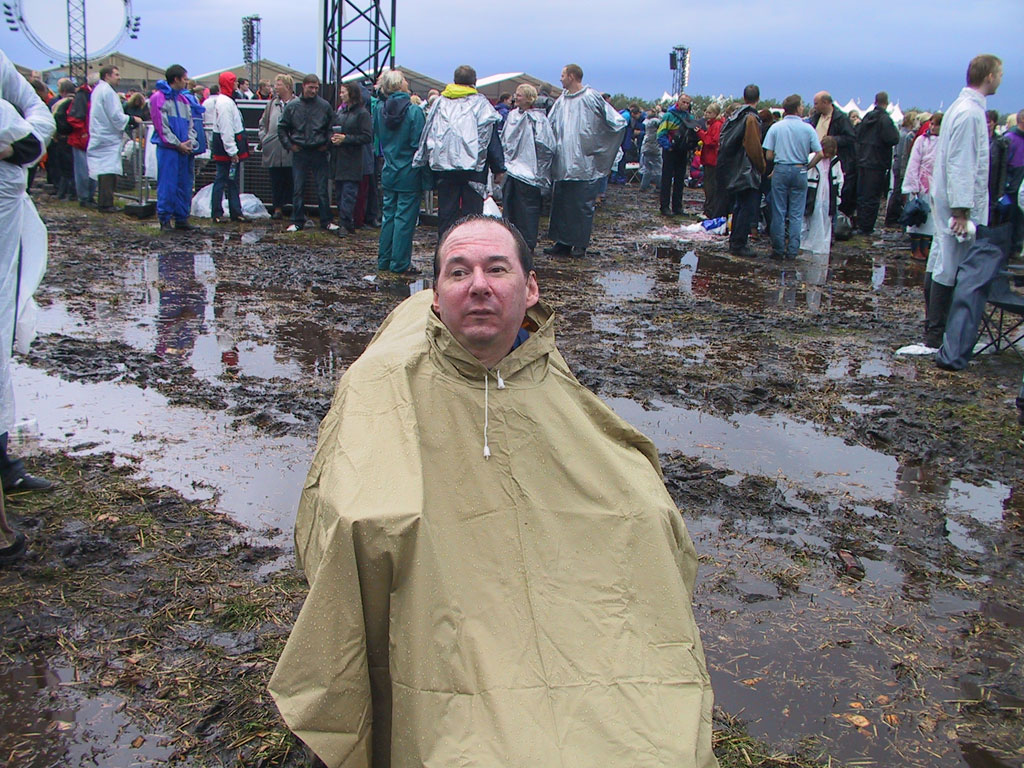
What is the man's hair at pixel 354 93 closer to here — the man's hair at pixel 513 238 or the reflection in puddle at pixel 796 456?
the reflection in puddle at pixel 796 456

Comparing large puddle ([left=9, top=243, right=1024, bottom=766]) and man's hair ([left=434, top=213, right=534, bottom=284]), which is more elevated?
man's hair ([left=434, top=213, right=534, bottom=284])

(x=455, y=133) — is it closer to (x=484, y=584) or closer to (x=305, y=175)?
(x=305, y=175)

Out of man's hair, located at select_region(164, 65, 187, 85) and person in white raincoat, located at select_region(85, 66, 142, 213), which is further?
person in white raincoat, located at select_region(85, 66, 142, 213)

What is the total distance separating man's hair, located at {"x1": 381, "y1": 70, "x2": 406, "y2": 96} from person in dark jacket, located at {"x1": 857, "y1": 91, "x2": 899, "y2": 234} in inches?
368

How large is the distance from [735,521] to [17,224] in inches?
146

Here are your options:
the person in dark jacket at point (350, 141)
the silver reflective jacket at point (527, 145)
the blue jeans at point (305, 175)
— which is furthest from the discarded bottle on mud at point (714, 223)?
the blue jeans at point (305, 175)

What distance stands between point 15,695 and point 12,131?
8.05ft

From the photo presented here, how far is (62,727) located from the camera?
9.18 feet

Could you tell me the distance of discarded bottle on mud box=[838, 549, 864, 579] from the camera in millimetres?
3992

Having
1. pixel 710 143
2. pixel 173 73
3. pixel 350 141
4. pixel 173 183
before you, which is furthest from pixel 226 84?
pixel 710 143

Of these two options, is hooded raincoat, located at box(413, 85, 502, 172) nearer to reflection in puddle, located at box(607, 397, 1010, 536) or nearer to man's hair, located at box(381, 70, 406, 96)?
man's hair, located at box(381, 70, 406, 96)

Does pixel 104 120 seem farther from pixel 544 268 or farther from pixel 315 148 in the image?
pixel 544 268

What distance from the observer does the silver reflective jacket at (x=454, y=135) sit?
9719 mm

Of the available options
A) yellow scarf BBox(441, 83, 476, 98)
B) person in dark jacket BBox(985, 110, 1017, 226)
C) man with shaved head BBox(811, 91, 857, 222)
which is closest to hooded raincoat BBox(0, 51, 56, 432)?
yellow scarf BBox(441, 83, 476, 98)
